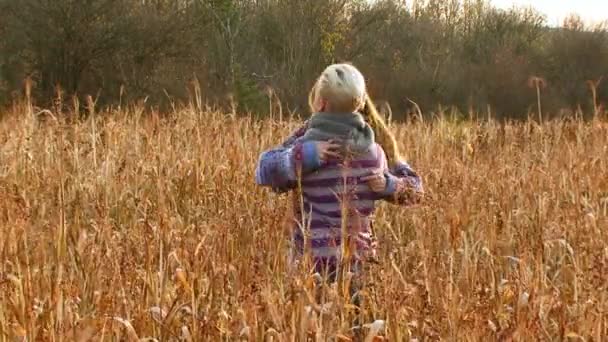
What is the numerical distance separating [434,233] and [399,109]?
64.9ft

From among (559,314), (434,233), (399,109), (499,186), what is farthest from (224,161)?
(399,109)

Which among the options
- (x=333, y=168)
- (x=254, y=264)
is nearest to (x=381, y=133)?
(x=333, y=168)

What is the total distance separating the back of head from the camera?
8.59 ft

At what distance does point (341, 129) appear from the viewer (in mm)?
2648

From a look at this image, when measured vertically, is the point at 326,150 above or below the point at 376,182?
above

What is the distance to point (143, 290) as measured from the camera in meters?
2.17

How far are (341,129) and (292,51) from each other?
67.3ft

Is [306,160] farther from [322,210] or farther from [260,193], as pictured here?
[260,193]

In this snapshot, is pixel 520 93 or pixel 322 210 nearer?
pixel 322 210

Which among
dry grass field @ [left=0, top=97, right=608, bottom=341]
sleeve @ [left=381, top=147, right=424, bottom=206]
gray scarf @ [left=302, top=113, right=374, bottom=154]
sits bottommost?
dry grass field @ [left=0, top=97, right=608, bottom=341]

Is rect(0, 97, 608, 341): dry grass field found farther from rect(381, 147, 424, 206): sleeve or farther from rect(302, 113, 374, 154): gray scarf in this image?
rect(302, 113, 374, 154): gray scarf

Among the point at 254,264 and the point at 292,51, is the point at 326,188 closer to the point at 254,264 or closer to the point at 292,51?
the point at 254,264

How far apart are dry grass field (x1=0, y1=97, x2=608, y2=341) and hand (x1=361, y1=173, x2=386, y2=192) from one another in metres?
0.16

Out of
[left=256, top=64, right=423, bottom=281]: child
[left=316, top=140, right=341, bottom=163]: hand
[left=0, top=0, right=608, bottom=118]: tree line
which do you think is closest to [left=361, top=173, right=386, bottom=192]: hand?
[left=256, top=64, right=423, bottom=281]: child
